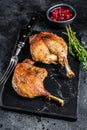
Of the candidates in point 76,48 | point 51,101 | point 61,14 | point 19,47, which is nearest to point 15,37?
point 19,47

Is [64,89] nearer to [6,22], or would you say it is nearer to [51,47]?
[51,47]

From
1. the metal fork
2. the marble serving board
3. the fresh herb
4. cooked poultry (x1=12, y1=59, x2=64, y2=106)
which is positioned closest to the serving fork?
the metal fork

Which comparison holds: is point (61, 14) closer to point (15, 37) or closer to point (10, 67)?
point (15, 37)

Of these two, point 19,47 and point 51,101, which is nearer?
point 51,101

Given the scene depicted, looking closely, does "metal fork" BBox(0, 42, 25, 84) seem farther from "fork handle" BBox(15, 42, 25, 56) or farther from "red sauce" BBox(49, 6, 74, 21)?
"red sauce" BBox(49, 6, 74, 21)

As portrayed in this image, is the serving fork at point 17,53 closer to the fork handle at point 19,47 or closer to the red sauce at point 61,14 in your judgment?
the fork handle at point 19,47
